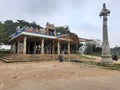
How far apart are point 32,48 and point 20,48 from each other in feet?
9.51

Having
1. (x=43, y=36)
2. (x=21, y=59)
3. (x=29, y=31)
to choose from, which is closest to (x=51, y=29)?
(x=43, y=36)

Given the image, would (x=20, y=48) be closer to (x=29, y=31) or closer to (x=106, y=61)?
(x=29, y=31)

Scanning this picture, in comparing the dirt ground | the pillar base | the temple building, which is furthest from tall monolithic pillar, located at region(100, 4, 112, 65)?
the temple building

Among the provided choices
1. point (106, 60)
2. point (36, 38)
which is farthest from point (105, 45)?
point (36, 38)

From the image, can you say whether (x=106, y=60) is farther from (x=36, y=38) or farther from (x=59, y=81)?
(x=36, y=38)

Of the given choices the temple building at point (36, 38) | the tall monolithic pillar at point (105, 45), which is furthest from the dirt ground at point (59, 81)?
the temple building at point (36, 38)

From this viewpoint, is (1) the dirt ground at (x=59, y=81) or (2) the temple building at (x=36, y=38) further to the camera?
(2) the temple building at (x=36, y=38)

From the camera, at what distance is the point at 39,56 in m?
20.7

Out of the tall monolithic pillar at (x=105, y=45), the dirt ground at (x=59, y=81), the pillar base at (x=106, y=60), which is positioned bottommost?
the dirt ground at (x=59, y=81)

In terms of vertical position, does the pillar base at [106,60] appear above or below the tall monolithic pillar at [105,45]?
below

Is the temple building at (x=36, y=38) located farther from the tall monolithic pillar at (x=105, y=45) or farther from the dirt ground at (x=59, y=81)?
the dirt ground at (x=59, y=81)

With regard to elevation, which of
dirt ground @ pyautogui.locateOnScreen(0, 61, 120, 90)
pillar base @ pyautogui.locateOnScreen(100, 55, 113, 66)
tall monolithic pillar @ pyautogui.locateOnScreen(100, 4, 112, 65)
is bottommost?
dirt ground @ pyautogui.locateOnScreen(0, 61, 120, 90)

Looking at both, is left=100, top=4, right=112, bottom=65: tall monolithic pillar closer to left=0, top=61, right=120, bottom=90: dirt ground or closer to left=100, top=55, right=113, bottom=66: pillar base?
left=100, top=55, right=113, bottom=66: pillar base

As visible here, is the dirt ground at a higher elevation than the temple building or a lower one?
lower
